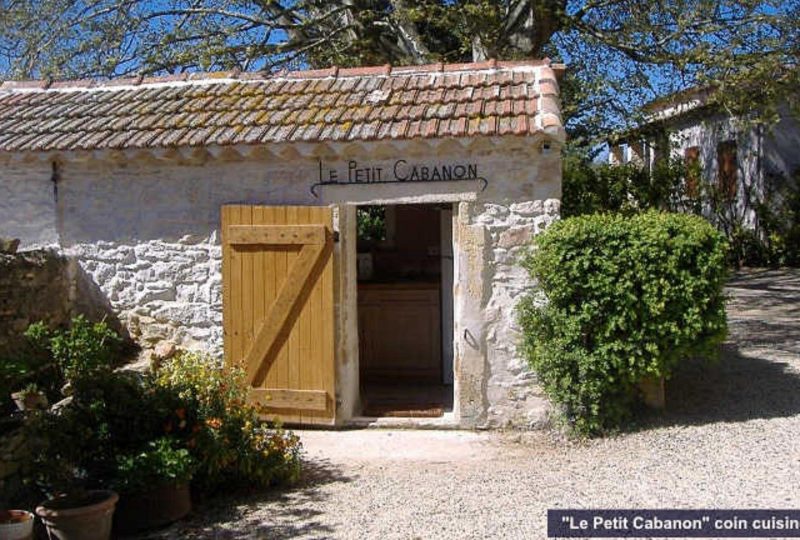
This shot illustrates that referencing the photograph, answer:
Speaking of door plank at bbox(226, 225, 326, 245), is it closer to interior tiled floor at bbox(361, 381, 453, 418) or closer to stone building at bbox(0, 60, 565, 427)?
stone building at bbox(0, 60, 565, 427)

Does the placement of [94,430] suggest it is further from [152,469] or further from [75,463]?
[152,469]

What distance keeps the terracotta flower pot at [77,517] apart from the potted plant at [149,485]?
28cm

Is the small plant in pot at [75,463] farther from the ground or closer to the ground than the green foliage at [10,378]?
closer to the ground

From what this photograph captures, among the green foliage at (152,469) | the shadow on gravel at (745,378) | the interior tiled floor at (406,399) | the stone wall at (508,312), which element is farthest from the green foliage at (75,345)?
the shadow on gravel at (745,378)

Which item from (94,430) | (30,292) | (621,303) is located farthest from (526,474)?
(30,292)

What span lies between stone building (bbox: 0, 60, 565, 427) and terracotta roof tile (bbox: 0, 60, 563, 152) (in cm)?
3

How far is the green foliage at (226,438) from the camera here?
17.5 ft

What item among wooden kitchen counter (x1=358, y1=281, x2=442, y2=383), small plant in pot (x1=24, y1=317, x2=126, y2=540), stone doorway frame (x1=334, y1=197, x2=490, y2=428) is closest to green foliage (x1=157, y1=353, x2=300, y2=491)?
small plant in pot (x1=24, y1=317, x2=126, y2=540)

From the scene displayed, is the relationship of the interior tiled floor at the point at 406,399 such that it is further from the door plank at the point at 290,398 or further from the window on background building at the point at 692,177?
the window on background building at the point at 692,177

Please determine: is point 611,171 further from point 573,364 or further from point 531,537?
point 531,537

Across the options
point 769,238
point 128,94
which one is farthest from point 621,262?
point 769,238

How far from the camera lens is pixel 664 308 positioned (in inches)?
246

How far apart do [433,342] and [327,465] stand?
Answer: 2976 millimetres

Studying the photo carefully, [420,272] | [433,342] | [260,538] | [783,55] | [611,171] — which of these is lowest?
[260,538]
